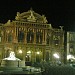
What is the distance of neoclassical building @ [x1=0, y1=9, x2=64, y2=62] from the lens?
7038 cm

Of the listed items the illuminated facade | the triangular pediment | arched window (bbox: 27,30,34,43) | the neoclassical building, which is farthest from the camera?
the illuminated facade

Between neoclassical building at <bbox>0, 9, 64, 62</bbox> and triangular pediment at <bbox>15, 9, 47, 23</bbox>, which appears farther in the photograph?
triangular pediment at <bbox>15, 9, 47, 23</bbox>

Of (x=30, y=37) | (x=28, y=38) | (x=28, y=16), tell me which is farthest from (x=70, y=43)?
(x=28, y=16)

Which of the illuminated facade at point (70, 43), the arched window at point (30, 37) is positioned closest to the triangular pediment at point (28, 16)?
the arched window at point (30, 37)

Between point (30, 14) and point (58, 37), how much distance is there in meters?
10.8

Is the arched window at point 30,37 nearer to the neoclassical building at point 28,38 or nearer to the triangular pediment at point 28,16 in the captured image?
the neoclassical building at point 28,38

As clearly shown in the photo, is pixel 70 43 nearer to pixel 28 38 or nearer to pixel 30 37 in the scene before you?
pixel 30 37

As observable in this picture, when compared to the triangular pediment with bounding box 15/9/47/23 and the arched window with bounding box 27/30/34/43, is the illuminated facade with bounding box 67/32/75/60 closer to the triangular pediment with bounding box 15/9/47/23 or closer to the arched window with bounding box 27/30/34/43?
the triangular pediment with bounding box 15/9/47/23

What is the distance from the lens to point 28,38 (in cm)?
7238

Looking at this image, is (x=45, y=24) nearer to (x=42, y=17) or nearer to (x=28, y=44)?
(x=42, y=17)

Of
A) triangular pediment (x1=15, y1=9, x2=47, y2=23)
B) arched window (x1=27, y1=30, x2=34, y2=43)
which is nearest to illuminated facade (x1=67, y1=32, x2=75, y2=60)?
triangular pediment (x1=15, y1=9, x2=47, y2=23)

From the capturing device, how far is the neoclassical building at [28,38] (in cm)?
7038

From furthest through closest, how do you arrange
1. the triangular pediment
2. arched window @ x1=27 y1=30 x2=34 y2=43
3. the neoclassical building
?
arched window @ x1=27 y1=30 x2=34 y2=43 < the triangular pediment < the neoclassical building

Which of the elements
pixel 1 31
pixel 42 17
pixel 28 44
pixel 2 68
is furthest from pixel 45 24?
pixel 2 68
